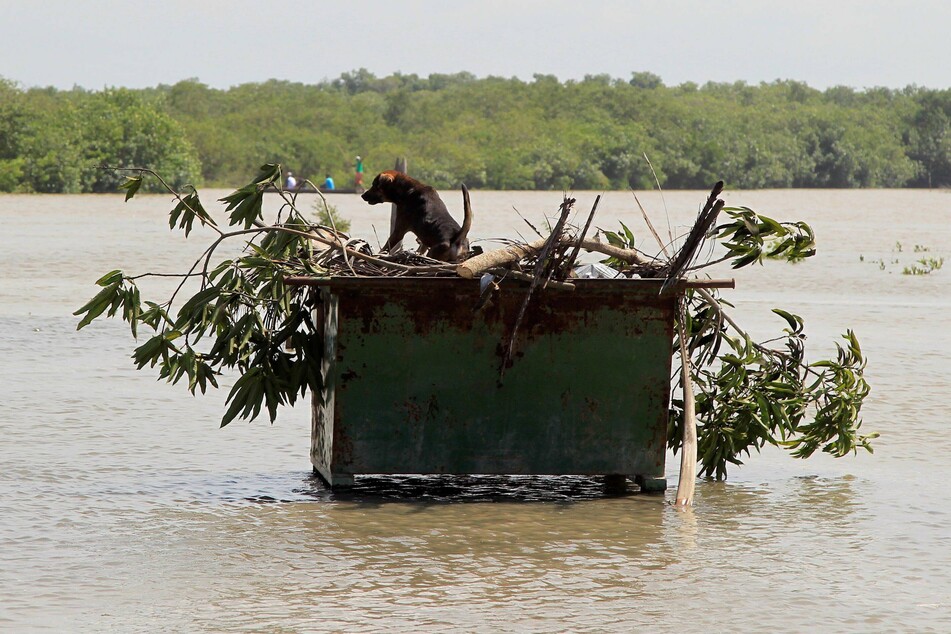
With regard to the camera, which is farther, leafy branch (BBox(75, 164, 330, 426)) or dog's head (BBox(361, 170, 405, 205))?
dog's head (BBox(361, 170, 405, 205))

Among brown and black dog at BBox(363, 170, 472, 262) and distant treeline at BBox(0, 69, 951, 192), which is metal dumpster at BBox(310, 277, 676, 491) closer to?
brown and black dog at BBox(363, 170, 472, 262)

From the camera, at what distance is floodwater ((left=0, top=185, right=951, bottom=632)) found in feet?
16.3

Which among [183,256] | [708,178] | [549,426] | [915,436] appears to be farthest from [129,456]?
[708,178]

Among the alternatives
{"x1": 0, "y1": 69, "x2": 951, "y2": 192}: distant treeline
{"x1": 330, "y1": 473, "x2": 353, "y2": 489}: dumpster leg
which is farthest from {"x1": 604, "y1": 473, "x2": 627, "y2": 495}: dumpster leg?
{"x1": 0, "y1": 69, "x2": 951, "y2": 192}: distant treeline

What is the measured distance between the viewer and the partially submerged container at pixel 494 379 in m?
6.51

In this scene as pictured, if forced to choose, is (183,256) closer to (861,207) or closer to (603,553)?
(603,553)

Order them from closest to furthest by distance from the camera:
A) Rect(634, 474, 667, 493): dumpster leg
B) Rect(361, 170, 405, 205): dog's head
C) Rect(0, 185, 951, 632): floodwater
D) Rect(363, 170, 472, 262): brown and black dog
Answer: Rect(0, 185, 951, 632): floodwater
Rect(634, 474, 667, 493): dumpster leg
Rect(363, 170, 472, 262): brown and black dog
Rect(361, 170, 405, 205): dog's head

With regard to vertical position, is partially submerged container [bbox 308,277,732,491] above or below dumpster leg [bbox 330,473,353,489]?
above

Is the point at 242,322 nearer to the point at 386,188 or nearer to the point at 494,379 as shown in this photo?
the point at 494,379

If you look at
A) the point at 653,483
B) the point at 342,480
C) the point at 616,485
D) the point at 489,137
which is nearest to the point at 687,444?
the point at 653,483

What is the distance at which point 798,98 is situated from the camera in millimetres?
106438

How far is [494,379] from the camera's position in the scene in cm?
660

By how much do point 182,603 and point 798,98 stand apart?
106m

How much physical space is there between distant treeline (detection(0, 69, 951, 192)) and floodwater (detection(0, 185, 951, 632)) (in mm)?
45126
